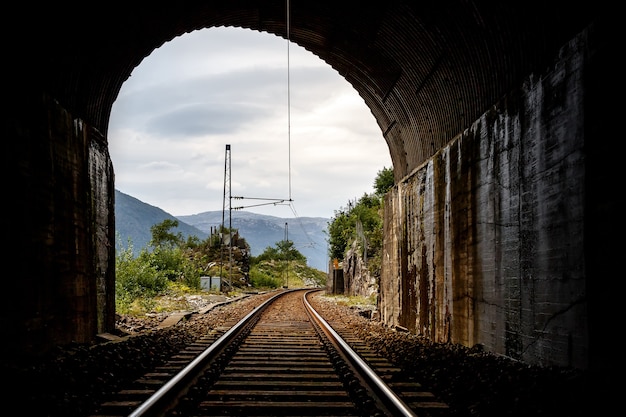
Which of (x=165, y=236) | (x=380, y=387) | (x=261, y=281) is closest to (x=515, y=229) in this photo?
(x=380, y=387)

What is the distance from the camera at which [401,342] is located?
823 cm

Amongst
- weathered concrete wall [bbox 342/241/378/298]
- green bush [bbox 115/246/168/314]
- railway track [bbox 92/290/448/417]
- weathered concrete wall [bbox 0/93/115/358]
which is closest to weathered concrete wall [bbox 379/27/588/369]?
railway track [bbox 92/290/448/417]

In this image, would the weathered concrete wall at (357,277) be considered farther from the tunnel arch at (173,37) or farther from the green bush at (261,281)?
the green bush at (261,281)

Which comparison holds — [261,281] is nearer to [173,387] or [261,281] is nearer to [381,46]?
[381,46]

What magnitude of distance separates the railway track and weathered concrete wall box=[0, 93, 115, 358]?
149cm

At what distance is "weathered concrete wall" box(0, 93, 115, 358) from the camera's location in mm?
5520

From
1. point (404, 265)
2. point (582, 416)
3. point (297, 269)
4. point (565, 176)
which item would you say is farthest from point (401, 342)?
point (297, 269)

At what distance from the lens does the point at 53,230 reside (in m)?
6.39

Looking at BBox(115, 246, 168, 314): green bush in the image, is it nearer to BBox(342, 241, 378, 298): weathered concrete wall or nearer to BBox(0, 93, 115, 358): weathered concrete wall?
BBox(0, 93, 115, 358): weathered concrete wall

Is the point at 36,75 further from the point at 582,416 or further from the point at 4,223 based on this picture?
the point at 582,416

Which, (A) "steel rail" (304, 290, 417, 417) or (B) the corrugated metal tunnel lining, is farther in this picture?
(B) the corrugated metal tunnel lining

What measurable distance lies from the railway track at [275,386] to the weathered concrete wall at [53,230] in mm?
1490

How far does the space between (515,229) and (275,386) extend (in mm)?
3134

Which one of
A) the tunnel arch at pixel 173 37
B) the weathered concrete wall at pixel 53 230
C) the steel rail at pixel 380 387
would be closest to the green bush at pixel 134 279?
the weathered concrete wall at pixel 53 230
